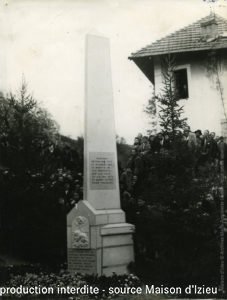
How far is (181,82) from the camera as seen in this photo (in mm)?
9758

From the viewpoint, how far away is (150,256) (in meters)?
8.07

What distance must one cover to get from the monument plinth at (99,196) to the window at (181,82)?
195 centimetres

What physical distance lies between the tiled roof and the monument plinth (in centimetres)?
132

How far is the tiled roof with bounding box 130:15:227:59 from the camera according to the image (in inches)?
351

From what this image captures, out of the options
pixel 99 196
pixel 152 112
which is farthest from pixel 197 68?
pixel 99 196

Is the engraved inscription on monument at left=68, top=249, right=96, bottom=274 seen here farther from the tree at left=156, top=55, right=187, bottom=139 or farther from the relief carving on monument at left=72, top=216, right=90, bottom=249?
the tree at left=156, top=55, right=187, bottom=139

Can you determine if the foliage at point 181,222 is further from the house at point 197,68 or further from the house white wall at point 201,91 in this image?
the house at point 197,68

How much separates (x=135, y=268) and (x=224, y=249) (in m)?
1.42

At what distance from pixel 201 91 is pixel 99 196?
306cm

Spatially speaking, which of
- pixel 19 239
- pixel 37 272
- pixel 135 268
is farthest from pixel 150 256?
pixel 19 239

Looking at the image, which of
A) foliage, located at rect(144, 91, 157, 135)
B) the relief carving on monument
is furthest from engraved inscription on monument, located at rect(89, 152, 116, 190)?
foliage, located at rect(144, 91, 157, 135)

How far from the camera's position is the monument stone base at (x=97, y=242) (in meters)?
7.70

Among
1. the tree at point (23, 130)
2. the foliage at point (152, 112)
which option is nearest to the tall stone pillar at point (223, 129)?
the foliage at point (152, 112)

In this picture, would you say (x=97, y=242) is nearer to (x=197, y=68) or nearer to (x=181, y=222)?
(x=181, y=222)
